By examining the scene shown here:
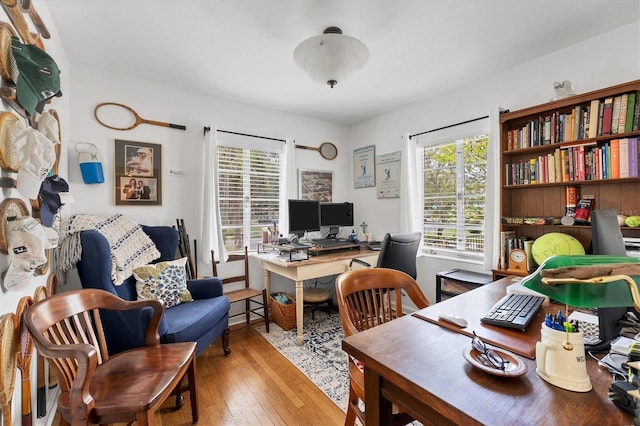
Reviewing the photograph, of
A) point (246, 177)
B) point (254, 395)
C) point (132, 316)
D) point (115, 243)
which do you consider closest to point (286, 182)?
point (246, 177)

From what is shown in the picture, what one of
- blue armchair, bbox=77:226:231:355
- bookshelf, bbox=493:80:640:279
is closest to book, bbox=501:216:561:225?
bookshelf, bbox=493:80:640:279

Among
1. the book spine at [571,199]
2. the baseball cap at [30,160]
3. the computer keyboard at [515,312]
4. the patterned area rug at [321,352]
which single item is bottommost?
the patterned area rug at [321,352]

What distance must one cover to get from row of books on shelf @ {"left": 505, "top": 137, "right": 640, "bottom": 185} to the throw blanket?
3.10 metres

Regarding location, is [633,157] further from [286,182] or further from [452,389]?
[286,182]

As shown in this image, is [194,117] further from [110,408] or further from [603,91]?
[603,91]

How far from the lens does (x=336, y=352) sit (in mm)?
2428

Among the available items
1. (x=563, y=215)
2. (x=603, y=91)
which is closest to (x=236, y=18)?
(x=603, y=91)

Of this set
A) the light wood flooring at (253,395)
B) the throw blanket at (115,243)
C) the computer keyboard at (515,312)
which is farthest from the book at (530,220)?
the throw blanket at (115,243)

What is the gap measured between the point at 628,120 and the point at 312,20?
83.9 inches

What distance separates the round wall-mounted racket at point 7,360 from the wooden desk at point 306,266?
1670 millimetres

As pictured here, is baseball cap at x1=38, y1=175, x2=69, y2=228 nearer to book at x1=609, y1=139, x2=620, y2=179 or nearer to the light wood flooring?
the light wood flooring

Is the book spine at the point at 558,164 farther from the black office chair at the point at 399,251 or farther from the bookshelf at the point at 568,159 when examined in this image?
the black office chair at the point at 399,251

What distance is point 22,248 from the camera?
108 cm

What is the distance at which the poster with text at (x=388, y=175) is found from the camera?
344cm
